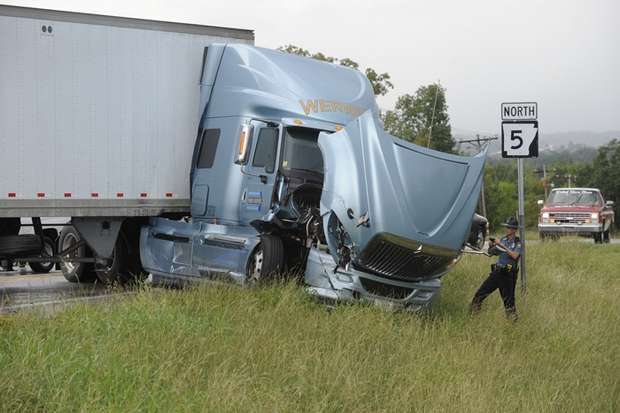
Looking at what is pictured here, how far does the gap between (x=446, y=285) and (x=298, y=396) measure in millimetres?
6927

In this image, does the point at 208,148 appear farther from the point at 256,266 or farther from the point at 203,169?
the point at 256,266

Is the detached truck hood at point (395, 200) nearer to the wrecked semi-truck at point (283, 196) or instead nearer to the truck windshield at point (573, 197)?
the wrecked semi-truck at point (283, 196)

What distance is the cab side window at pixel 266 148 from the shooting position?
468 inches

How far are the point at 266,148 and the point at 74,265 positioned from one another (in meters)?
4.80

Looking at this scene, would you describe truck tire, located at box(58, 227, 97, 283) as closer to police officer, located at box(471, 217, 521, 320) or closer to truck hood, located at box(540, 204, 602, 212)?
police officer, located at box(471, 217, 521, 320)

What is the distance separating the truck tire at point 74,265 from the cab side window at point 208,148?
2481 mm

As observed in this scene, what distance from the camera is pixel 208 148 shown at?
1317 centimetres

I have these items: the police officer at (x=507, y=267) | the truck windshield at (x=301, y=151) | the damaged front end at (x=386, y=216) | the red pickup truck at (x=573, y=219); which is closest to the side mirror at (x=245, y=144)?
the truck windshield at (x=301, y=151)

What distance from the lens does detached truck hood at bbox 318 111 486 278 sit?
33.0ft

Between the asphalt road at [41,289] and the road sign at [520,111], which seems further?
the road sign at [520,111]

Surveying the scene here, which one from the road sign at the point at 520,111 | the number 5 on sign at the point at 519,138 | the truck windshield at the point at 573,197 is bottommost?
the truck windshield at the point at 573,197

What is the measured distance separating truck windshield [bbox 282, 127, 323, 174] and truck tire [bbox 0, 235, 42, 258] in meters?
4.17

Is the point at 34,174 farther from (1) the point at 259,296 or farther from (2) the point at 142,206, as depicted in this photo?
(1) the point at 259,296

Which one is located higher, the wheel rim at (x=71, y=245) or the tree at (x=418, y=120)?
the tree at (x=418, y=120)
